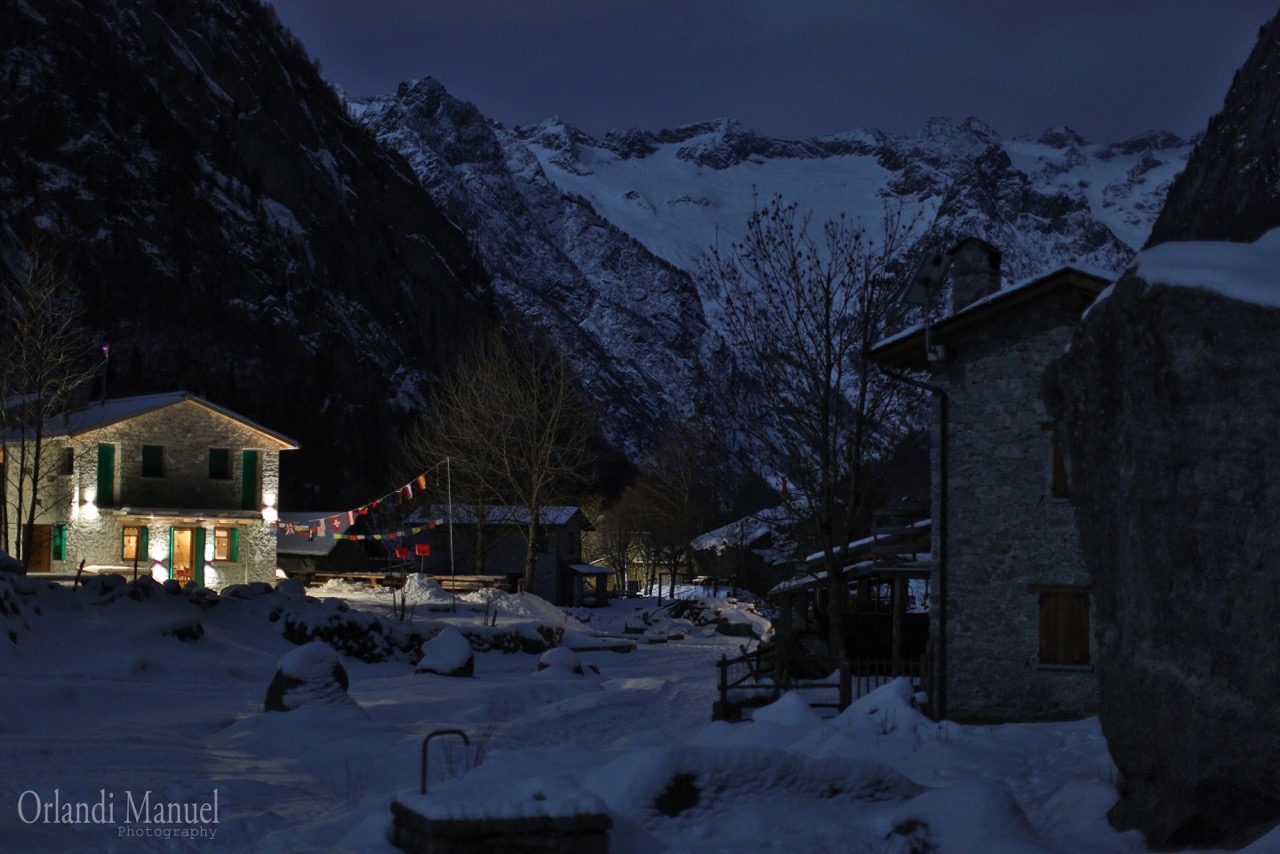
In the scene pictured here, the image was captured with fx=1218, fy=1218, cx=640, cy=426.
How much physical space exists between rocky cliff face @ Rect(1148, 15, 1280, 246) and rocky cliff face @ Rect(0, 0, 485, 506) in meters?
73.7

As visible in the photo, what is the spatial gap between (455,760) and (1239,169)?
444ft

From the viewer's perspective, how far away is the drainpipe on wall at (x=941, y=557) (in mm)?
20156

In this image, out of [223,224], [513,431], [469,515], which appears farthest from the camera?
[223,224]

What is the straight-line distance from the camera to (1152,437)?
8.23 meters

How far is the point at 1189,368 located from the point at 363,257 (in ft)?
357

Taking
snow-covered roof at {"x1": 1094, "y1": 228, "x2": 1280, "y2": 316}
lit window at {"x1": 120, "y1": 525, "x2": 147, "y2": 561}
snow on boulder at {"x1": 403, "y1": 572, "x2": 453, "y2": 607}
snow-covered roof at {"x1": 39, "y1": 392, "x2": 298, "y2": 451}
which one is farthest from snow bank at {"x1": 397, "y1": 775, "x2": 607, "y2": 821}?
lit window at {"x1": 120, "y1": 525, "x2": 147, "y2": 561}

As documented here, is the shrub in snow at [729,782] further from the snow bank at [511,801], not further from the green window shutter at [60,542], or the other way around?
the green window shutter at [60,542]

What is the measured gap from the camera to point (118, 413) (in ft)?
141

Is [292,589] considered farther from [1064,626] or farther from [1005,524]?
[1064,626]

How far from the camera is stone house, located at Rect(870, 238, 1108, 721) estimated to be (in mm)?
19750

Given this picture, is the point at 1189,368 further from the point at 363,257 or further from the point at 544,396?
the point at 363,257

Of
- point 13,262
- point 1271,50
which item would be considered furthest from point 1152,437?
point 1271,50

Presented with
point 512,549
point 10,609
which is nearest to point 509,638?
point 10,609

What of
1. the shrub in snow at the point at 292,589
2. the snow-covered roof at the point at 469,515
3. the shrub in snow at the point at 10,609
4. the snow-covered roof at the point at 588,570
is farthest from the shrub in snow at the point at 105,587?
the snow-covered roof at the point at 588,570
